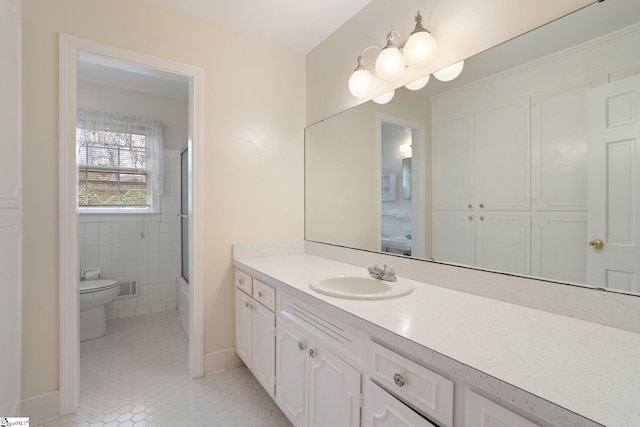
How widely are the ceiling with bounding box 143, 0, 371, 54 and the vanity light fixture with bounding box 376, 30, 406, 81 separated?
1.48 feet

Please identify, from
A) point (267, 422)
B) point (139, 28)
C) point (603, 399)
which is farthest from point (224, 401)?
point (139, 28)

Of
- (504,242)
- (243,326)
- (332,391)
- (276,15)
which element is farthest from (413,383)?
(276,15)

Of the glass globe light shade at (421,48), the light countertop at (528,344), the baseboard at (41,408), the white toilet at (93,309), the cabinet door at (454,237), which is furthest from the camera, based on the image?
the white toilet at (93,309)

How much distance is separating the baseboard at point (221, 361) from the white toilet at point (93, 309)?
4.03 ft

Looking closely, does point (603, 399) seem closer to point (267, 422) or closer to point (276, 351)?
point (276, 351)

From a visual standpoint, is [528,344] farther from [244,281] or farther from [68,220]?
[68,220]

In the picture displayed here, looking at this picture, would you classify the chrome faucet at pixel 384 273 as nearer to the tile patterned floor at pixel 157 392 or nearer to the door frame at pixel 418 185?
the door frame at pixel 418 185

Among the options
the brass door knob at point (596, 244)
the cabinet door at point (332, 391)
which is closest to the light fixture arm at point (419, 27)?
the brass door knob at point (596, 244)

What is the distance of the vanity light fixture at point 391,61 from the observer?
1.49m

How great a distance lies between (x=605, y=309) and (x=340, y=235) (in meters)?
1.34

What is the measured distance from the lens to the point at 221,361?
6.56 ft

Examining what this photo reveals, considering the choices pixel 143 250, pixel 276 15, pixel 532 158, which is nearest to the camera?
pixel 532 158

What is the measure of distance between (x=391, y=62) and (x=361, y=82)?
0.86 ft

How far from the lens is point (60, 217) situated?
156 centimetres
